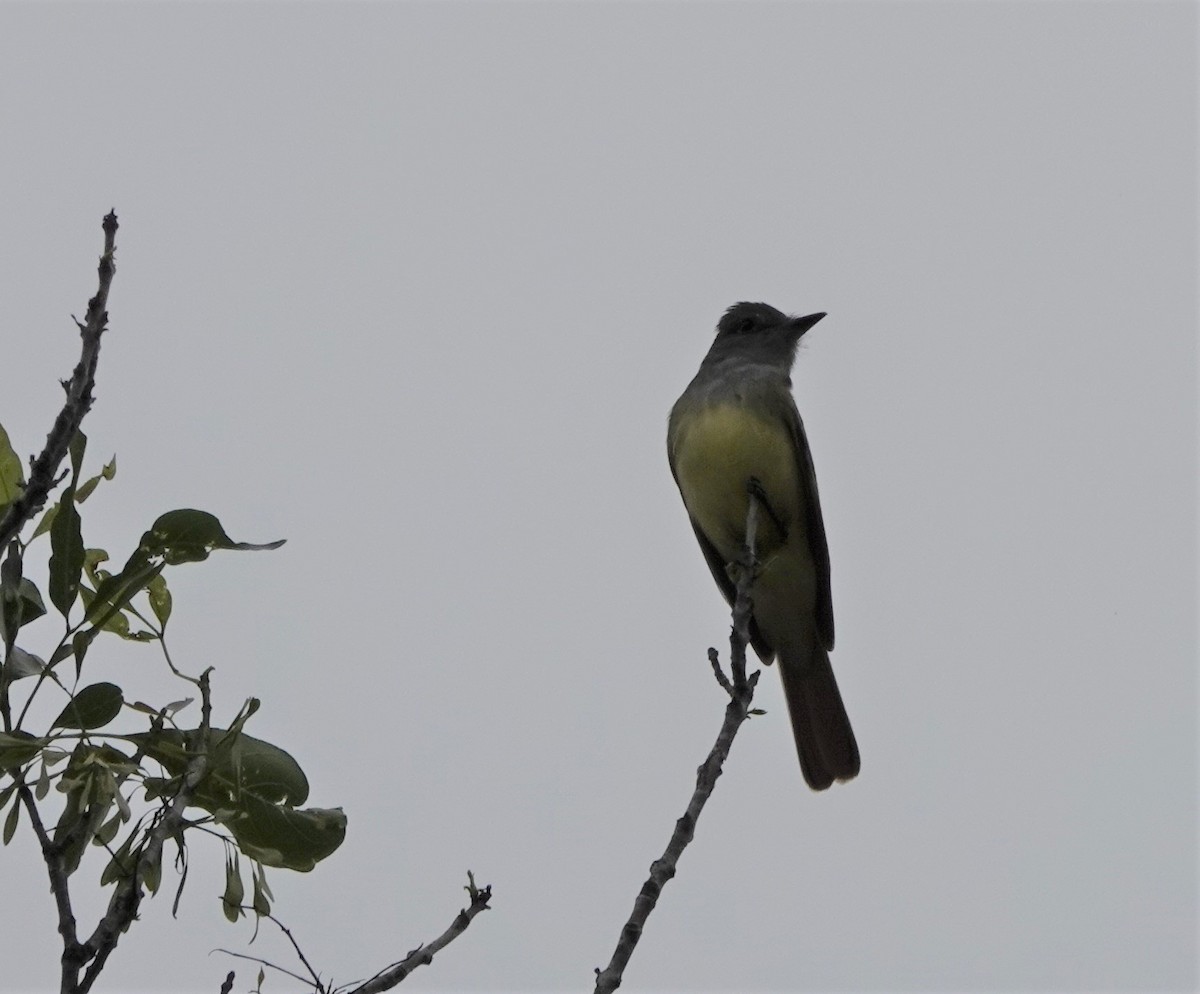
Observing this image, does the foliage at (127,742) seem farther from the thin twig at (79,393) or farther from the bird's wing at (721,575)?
the bird's wing at (721,575)

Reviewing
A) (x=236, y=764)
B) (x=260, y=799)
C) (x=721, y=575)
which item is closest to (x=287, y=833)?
(x=260, y=799)

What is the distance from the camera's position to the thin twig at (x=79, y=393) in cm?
251

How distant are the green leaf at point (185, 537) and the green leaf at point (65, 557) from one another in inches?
5.2

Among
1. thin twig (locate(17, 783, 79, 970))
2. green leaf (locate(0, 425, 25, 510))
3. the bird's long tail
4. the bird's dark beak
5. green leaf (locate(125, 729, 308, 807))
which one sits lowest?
thin twig (locate(17, 783, 79, 970))

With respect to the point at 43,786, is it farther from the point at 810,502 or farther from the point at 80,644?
the point at 810,502

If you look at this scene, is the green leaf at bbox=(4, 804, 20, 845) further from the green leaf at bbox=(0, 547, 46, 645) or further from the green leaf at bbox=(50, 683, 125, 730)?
the green leaf at bbox=(0, 547, 46, 645)

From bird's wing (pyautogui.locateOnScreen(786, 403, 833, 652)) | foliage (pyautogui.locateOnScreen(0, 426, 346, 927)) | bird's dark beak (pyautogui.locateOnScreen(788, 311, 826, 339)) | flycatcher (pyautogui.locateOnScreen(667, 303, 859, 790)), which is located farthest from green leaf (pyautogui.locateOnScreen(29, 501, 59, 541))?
bird's dark beak (pyautogui.locateOnScreen(788, 311, 826, 339))

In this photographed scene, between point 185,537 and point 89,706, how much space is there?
0.36 meters

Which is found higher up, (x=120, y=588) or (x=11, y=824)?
(x=120, y=588)

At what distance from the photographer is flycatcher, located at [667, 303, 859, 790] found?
6750 mm

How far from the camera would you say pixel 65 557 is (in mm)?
2943

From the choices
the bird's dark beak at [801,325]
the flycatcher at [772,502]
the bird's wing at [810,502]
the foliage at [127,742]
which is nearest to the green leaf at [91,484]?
the foliage at [127,742]

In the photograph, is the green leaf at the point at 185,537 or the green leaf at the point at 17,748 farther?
the green leaf at the point at 185,537

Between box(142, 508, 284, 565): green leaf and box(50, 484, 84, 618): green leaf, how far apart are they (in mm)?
133
